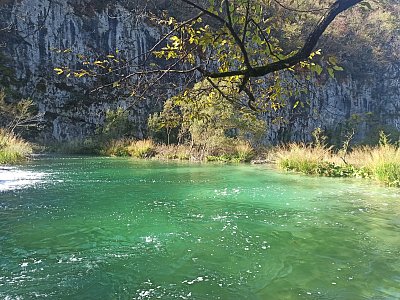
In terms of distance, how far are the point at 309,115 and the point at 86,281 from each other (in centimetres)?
3154

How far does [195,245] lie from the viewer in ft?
13.1

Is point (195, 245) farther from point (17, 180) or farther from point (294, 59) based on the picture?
point (17, 180)

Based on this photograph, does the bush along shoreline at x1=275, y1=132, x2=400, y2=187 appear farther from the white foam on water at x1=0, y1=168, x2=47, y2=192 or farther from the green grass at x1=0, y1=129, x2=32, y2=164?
the green grass at x1=0, y1=129, x2=32, y2=164

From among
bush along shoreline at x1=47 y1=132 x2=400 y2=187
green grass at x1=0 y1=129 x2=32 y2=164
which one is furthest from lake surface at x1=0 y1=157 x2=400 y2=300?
green grass at x1=0 y1=129 x2=32 y2=164

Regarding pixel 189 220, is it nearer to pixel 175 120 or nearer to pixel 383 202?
pixel 175 120

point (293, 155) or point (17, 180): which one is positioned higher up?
point (293, 155)

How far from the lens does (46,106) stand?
26406 millimetres

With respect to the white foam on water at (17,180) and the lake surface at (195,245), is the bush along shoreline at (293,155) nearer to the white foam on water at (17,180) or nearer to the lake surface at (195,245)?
the lake surface at (195,245)

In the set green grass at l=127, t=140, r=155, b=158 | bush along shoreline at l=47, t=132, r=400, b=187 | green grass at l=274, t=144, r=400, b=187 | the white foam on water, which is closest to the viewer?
the white foam on water

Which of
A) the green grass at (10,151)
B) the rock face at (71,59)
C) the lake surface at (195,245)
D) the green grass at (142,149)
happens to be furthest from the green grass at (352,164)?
the rock face at (71,59)

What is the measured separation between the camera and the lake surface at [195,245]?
2.88 metres

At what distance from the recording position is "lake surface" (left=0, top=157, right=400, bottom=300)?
288 centimetres

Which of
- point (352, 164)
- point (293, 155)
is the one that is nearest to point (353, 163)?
point (352, 164)

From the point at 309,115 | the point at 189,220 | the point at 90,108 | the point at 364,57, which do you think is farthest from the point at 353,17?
the point at 189,220
